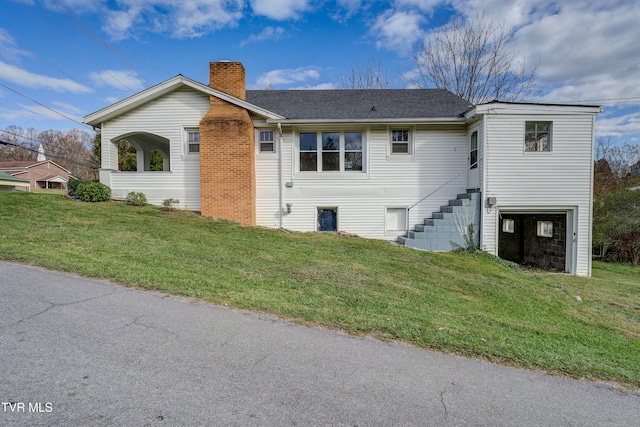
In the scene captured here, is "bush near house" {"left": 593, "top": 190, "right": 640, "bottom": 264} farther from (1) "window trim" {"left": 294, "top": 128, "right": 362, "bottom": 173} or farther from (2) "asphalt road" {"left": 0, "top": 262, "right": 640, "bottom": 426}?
(2) "asphalt road" {"left": 0, "top": 262, "right": 640, "bottom": 426}

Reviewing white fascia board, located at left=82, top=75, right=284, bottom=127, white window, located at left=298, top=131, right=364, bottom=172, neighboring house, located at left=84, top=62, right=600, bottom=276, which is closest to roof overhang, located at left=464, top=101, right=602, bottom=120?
neighboring house, located at left=84, top=62, right=600, bottom=276

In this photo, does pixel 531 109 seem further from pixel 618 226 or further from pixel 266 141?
pixel 618 226

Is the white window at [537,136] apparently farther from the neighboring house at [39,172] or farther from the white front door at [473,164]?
the neighboring house at [39,172]

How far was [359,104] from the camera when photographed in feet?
43.6

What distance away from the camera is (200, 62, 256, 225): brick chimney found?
11.4 m

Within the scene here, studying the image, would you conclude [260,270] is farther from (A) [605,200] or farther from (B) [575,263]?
(A) [605,200]

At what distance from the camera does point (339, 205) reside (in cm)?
1230

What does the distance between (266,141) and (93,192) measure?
6.12 metres

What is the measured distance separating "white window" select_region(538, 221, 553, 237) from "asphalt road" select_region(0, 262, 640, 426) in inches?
452

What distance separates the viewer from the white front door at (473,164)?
11550mm

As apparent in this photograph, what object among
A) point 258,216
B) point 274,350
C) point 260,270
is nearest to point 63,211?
point 258,216

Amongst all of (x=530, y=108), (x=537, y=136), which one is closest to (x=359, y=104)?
(x=530, y=108)

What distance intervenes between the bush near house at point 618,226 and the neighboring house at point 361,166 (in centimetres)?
701

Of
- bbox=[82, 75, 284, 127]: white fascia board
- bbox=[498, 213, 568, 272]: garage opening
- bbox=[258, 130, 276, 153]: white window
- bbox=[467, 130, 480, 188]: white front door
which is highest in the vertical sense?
bbox=[82, 75, 284, 127]: white fascia board
